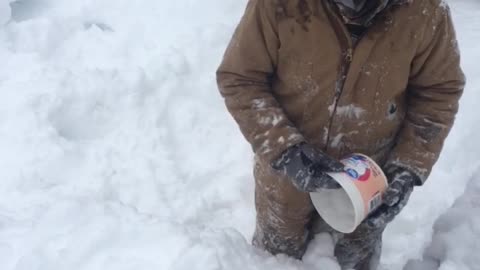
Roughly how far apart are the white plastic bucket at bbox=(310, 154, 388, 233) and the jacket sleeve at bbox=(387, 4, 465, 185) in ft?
0.56

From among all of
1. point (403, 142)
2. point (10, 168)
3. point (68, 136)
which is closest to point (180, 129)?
point (68, 136)

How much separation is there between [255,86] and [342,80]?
0.92 feet

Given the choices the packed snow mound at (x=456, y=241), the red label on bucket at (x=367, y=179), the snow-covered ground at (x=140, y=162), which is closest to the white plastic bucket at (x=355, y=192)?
the red label on bucket at (x=367, y=179)

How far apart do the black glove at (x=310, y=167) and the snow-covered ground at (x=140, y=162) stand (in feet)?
1.35

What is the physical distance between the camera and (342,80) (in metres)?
1.76

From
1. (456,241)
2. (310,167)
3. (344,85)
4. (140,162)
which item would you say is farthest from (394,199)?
(140,162)

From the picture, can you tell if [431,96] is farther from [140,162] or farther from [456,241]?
[140,162]

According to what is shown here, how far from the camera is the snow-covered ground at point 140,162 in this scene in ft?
6.64

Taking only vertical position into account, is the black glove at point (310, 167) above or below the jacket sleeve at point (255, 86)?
below

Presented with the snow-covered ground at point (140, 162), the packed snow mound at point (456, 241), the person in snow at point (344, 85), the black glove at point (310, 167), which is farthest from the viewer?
the packed snow mound at point (456, 241)

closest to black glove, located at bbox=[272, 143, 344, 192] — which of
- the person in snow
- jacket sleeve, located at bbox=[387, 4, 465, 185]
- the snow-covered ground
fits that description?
the person in snow

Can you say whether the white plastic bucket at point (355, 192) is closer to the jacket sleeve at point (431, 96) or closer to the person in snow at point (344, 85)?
the person in snow at point (344, 85)

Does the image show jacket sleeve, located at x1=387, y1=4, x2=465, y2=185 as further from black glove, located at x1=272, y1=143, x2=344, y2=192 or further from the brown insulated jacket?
black glove, located at x1=272, y1=143, x2=344, y2=192

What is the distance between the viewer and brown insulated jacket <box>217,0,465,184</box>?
1.68m
